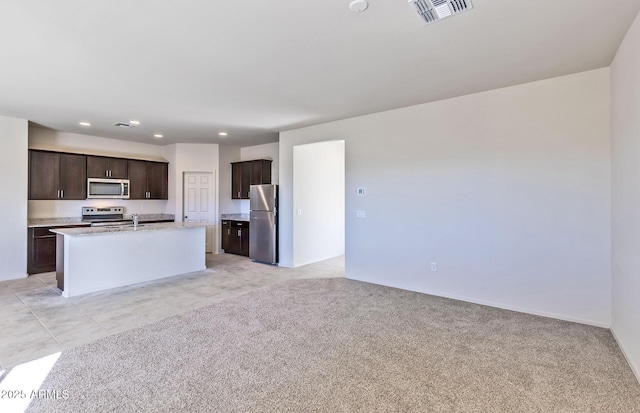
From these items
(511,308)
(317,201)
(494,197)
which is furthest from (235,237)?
(511,308)

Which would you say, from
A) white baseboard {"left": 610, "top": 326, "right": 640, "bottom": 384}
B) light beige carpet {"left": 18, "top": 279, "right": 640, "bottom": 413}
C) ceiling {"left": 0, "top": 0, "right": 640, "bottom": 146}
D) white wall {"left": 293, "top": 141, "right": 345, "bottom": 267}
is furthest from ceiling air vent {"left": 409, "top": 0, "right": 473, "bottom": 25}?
white wall {"left": 293, "top": 141, "right": 345, "bottom": 267}

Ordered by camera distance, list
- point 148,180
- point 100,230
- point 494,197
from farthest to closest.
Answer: point 148,180, point 100,230, point 494,197

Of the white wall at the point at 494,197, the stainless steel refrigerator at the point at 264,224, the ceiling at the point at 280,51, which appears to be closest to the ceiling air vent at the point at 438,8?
the ceiling at the point at 280,51

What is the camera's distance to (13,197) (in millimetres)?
5285

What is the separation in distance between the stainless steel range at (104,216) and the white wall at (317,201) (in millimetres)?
3728

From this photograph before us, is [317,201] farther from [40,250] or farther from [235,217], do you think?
[40,250]

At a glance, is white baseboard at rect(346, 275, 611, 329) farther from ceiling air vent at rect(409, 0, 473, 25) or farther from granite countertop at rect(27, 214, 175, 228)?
granite countertop at rect(27, 214, 175, 228)

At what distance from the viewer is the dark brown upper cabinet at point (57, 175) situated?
584cm

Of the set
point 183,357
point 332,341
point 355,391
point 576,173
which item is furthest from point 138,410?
point 576,173

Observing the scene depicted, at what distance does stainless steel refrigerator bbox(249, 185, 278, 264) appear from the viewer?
6.49 m

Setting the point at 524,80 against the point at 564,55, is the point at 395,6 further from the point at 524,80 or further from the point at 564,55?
the point at 524,80

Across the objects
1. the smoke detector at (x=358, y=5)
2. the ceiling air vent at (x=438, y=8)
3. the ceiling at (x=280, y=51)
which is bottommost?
the smoke detector at (x=358, y=5)

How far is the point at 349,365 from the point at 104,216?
674 cm

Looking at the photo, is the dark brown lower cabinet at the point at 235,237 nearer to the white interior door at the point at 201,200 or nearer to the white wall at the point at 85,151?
the white interior door at the point at 201,200
